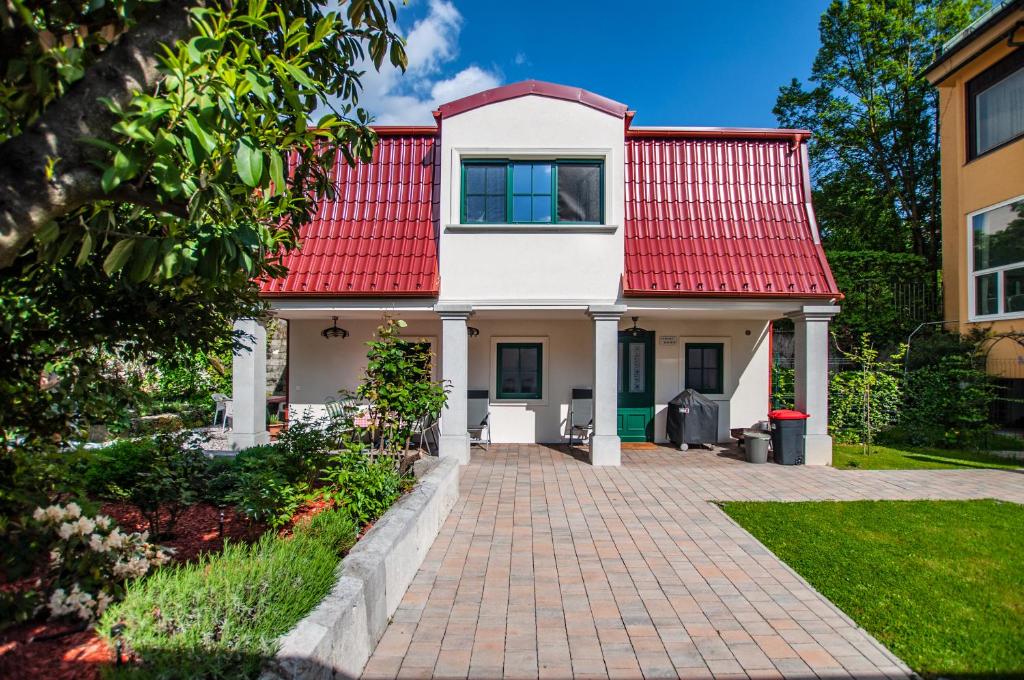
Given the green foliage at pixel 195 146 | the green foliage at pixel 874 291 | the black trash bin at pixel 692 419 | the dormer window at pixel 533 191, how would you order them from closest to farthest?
the green foliage at pixel 195 146 → the dormer window at pixel 533 191 → the black trash bin at pixel 692 419 → the green foliage at pixel 874 291

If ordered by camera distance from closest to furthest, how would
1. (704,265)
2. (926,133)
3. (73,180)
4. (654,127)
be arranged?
(73,180) → (704,265) → (654,127) → (926,133)

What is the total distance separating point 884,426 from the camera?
11.9 m

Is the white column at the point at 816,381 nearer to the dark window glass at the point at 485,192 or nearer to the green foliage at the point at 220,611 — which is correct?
the dark window glass at the point at 485,192

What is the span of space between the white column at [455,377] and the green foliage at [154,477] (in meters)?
4.42

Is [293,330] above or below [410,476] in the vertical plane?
above

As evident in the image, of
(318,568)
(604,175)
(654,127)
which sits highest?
(654,127)

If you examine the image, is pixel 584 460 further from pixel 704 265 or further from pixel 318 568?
pixel 318 568

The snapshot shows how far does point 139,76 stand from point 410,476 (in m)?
4.67

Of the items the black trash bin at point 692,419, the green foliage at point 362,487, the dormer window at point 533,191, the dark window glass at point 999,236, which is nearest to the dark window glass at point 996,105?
the dark window glass at point 999,236

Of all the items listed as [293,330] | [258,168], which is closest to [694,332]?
[293,330]

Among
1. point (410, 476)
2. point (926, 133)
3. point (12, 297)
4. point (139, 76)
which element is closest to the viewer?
point (139, 76)

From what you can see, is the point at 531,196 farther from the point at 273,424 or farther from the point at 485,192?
the point at 273,424

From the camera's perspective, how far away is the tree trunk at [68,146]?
176 centimetres

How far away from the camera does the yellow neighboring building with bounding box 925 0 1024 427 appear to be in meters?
11.6
